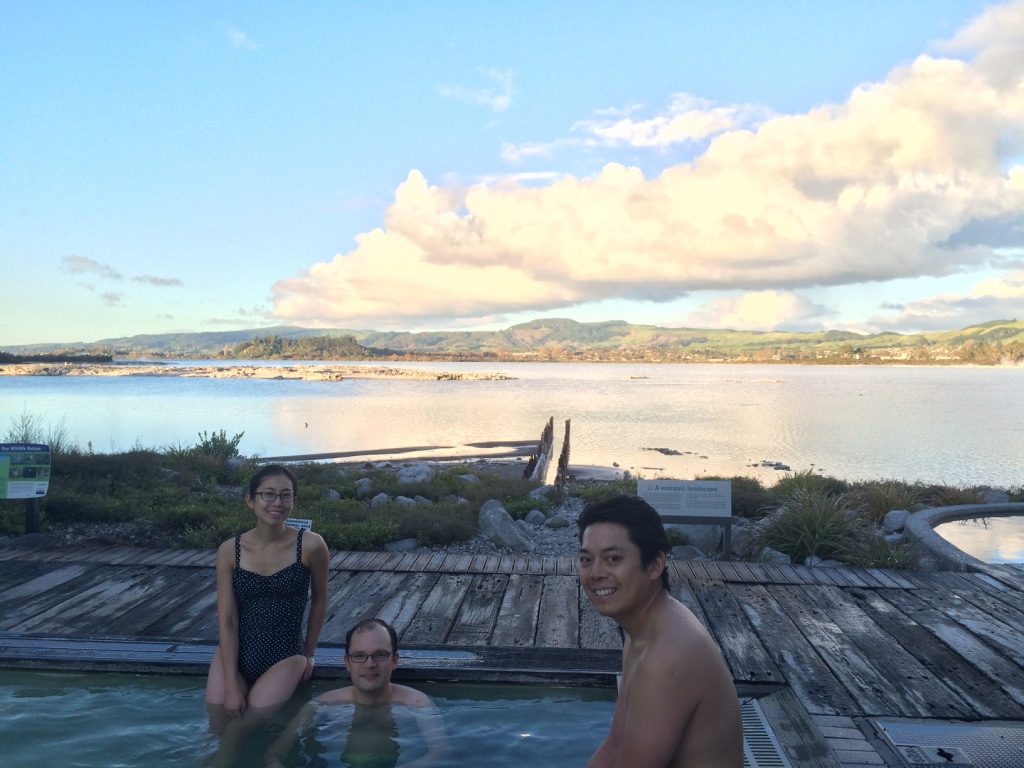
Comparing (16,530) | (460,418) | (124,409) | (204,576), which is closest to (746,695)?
(204,576)

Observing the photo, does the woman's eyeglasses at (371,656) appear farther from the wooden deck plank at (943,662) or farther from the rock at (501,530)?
the rock at (501,530)

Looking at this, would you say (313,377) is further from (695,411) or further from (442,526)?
(442,526)

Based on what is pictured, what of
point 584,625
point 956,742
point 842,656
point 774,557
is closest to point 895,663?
point 842,656

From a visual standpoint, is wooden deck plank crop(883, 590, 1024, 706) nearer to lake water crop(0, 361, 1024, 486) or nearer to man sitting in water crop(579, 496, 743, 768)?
man sitting in water crop(579, 496, 743, 768)

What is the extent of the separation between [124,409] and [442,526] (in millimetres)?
40457

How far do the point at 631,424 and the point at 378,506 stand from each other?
93.2 feet

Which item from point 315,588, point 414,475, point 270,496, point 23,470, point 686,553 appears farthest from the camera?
point 414,475

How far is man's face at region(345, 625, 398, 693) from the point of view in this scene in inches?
168

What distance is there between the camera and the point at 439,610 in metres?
6.10

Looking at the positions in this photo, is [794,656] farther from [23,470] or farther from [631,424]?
[631,424]

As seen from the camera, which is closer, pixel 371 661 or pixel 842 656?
pixel 371 661

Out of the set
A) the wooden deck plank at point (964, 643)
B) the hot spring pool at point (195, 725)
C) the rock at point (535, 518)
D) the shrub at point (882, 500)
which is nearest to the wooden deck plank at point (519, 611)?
the hot spring pool at point (195, 725)

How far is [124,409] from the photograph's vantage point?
4419cm

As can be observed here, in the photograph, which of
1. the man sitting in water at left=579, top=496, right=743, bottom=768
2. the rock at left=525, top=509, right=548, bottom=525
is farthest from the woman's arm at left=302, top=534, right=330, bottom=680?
the rock at left=525, top=509, right=548, bottom=525
